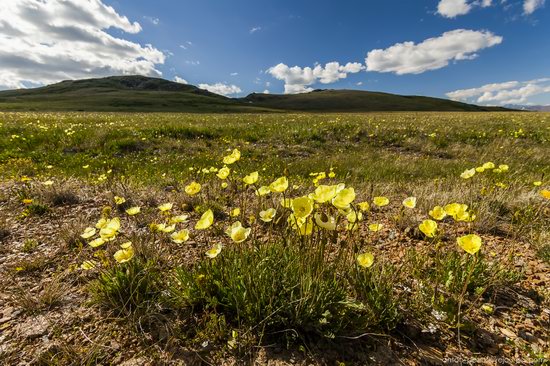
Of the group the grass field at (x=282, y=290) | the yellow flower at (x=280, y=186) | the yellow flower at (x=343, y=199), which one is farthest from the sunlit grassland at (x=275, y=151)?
the yellow flower at (x=343, y=199)

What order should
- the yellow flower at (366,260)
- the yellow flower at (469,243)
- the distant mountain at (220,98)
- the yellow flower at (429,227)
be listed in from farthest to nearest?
the distant mountain at (220,98)
the yellow flower at (429,227)
the yellow flower at (366,260)
the yellow flower at (469,243)

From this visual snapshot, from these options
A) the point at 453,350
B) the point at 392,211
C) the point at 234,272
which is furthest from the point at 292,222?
the point at 392,211

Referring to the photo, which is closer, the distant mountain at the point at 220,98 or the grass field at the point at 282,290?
the grass field at the point at 282,290

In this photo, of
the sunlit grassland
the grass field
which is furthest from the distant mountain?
the grass field

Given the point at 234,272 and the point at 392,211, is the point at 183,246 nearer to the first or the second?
the point at 234,272

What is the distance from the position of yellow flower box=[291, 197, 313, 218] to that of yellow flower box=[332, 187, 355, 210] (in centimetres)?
19

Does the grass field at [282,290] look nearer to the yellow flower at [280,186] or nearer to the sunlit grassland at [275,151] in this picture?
the yellow flower at [280,186]

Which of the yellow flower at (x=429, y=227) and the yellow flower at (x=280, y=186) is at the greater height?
the yellow flower at (x=280, y=186)

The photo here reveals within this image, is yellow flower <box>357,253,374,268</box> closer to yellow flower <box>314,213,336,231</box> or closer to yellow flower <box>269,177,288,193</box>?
yellow flower <box>314,213,336,231</box>

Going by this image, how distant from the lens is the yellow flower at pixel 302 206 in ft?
7.31

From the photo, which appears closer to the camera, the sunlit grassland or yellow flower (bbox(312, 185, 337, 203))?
yellow flower (bbox(312, 185, 337, 203))

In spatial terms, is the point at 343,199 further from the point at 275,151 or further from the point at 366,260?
the point at 275,151

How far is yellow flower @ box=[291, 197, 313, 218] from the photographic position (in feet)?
7.31

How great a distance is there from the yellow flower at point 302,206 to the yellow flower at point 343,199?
19 centimetres
